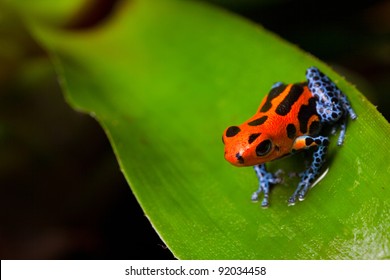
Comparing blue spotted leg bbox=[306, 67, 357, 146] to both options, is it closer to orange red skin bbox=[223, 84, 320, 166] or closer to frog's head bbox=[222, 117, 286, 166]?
orange red skin bbox=[223, 84, 320, 166]

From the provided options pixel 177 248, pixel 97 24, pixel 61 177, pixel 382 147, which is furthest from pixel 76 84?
pixel 382 147

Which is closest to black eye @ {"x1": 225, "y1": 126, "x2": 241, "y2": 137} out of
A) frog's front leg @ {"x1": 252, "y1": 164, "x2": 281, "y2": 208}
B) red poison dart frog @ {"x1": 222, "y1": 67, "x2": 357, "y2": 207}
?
red poison dart frog @ {"x1": 222, "y1": 67, "x2": 357, "y2": 207}

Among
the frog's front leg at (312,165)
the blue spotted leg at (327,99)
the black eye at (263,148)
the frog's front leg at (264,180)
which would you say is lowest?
the frog's front leg at (264,180)

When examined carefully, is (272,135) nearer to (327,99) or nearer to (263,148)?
(263,148)

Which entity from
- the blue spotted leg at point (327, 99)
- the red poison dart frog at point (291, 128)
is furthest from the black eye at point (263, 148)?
the blue spotted leg at point (327, 99)

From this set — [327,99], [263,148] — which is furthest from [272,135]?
[327,99]

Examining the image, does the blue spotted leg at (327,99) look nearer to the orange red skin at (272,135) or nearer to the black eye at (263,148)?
the orange red skin at (272,135)

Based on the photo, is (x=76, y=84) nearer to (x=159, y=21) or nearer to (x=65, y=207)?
(x=159, y=21)
